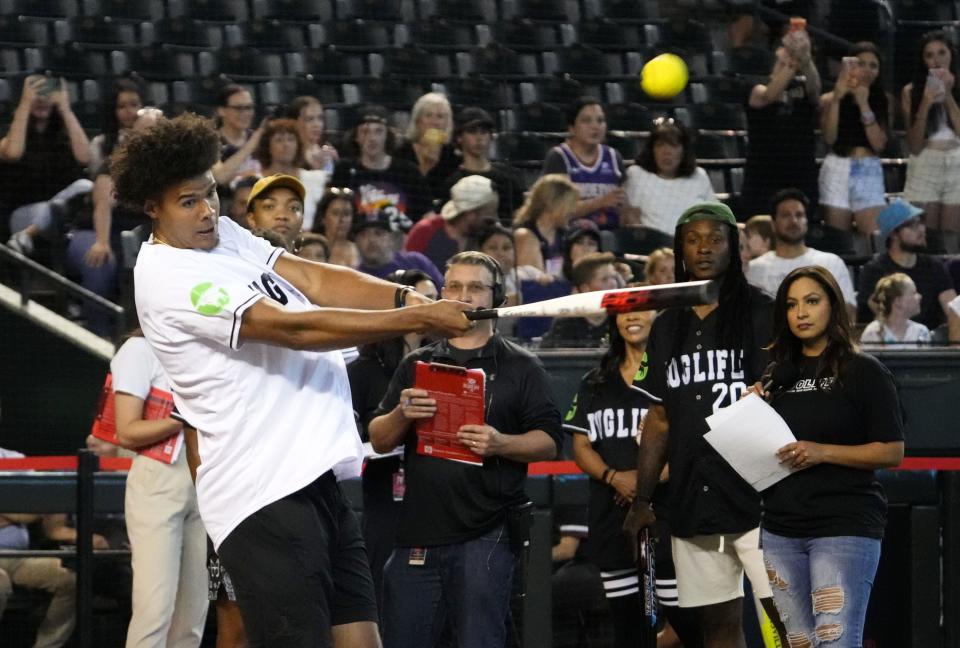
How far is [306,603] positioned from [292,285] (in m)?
0.90

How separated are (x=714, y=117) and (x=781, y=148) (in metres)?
1.20

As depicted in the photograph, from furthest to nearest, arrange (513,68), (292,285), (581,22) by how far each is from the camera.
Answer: (581,22) → (513,68) → (292,285)

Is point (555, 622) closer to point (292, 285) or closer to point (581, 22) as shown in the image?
point (292, 285)

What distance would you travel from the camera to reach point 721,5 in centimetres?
1060

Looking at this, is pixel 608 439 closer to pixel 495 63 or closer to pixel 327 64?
pixel 495 63

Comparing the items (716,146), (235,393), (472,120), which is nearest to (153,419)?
(235,393)

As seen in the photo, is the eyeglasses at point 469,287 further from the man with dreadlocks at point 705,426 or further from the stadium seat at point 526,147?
the stadium seat at point 526,147

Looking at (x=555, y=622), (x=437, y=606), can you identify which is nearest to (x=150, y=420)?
(x=437, y=606)

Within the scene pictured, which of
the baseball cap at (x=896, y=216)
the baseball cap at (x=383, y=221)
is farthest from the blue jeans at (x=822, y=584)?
the baseball cap at (x=896, y=216)

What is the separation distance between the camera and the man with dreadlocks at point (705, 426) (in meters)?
5.54

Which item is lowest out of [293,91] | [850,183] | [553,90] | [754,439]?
[754,439]

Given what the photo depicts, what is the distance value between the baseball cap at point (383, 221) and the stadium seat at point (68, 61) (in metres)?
2.19

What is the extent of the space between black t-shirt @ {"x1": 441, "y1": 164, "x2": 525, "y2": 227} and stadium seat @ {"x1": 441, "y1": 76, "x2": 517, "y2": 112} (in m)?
0.79

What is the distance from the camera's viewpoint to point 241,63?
33.7ft
